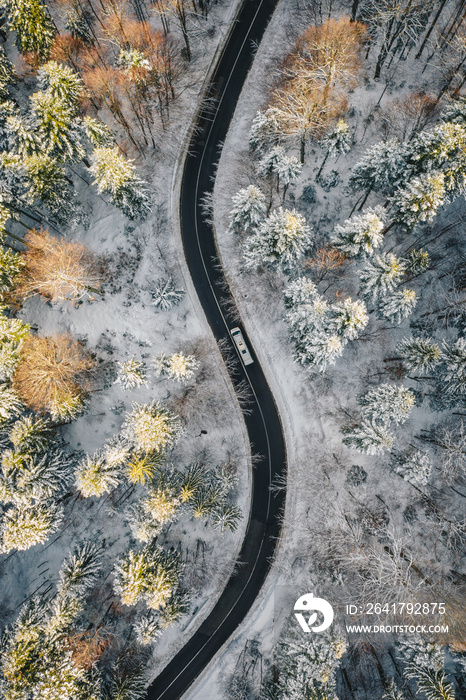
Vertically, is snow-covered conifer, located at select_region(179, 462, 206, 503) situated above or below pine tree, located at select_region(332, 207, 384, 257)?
below

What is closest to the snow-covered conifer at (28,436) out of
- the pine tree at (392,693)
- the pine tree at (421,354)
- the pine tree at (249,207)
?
the pine tree at (249,207)

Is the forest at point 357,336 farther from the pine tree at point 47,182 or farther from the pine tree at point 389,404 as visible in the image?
the pine tree at point 47,182

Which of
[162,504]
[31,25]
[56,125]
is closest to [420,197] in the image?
[56,125]

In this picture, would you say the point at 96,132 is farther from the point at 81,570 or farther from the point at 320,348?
the point at 81,570

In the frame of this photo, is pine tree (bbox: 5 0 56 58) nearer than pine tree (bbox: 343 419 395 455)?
No

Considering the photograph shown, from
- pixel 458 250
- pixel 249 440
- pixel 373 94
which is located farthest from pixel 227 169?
pixel 249 440

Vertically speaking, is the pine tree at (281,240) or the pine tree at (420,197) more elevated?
the pine tree at (420,197)

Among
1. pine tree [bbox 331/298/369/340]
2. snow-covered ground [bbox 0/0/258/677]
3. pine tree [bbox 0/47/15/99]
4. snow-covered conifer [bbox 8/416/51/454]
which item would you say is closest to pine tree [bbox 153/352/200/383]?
snow-covered ground [bbox 0/0/258/677]

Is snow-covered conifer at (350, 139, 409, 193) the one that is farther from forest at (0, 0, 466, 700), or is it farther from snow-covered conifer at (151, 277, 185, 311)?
snow-covered conifer at (151, 277, 185, 311)
